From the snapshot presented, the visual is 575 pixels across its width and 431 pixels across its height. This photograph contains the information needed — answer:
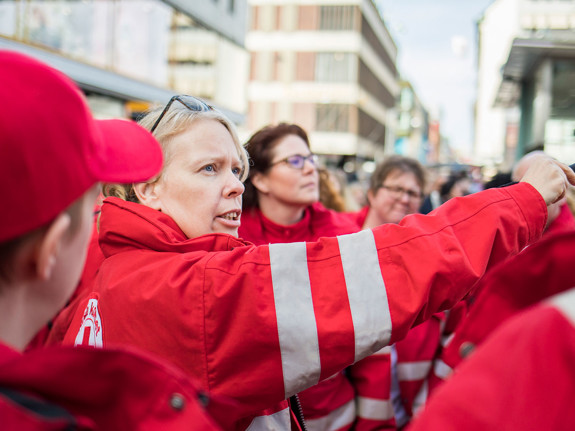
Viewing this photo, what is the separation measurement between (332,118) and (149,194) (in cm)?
3844

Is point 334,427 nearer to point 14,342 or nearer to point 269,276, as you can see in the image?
point 269,276

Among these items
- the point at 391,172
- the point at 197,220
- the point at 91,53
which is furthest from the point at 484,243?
the point at 91,53

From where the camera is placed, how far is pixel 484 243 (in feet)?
4.67

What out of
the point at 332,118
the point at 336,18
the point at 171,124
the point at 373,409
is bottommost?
A: the point at 373,409

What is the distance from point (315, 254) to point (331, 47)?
133ft

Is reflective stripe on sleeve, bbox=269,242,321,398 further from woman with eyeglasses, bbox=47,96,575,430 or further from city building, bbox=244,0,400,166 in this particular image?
city building, bbox=244,0,400,166

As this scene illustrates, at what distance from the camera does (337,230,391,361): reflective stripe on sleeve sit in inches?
55.0

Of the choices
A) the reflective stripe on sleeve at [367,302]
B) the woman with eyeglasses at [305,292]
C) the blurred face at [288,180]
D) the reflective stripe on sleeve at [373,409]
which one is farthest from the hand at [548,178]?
the blurred face at [288,180]

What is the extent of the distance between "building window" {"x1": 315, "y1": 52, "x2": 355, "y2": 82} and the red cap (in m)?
40.1

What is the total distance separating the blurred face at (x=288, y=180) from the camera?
3.18 metres

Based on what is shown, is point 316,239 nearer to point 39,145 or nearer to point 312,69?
point 39,145

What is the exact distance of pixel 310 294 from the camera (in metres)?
1.43

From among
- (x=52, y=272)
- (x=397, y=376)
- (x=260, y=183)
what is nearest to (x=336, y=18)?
(x=260, y=183)

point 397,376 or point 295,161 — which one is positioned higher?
point 295,161
